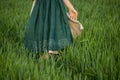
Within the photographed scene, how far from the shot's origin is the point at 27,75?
2533 millimetres

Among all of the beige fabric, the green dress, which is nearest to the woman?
the green dress

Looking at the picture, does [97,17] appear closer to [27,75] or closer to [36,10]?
[36,10]

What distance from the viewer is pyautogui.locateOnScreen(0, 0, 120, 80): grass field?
2.66m

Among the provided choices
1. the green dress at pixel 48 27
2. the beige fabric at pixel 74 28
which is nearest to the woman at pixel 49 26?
the green dress at pixel 48 27

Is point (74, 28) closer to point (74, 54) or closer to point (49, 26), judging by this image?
point (49, 26)

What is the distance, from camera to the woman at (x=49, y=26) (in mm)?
3383

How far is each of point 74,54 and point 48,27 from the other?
40 cm

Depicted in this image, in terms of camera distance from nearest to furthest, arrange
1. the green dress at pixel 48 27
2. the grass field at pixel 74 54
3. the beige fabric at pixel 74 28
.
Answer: the grass field at pixel 74 54 < the green dress at pixel 48 27 < the beige fabric at pixel 74 28

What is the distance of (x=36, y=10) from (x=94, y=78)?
3.30 ft

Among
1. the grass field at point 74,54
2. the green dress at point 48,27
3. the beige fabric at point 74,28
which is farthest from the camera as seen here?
the beige fabric at point 74,28

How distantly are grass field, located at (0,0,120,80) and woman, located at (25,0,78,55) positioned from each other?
120 millimetres

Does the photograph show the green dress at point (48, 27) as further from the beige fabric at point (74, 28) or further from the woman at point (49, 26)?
the beige fabric at point (74, 28)

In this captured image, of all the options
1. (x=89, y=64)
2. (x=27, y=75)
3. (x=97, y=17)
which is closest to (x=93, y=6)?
(x=97, y=17)

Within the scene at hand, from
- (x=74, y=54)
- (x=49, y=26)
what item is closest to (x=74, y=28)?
(x=49, y=26)
